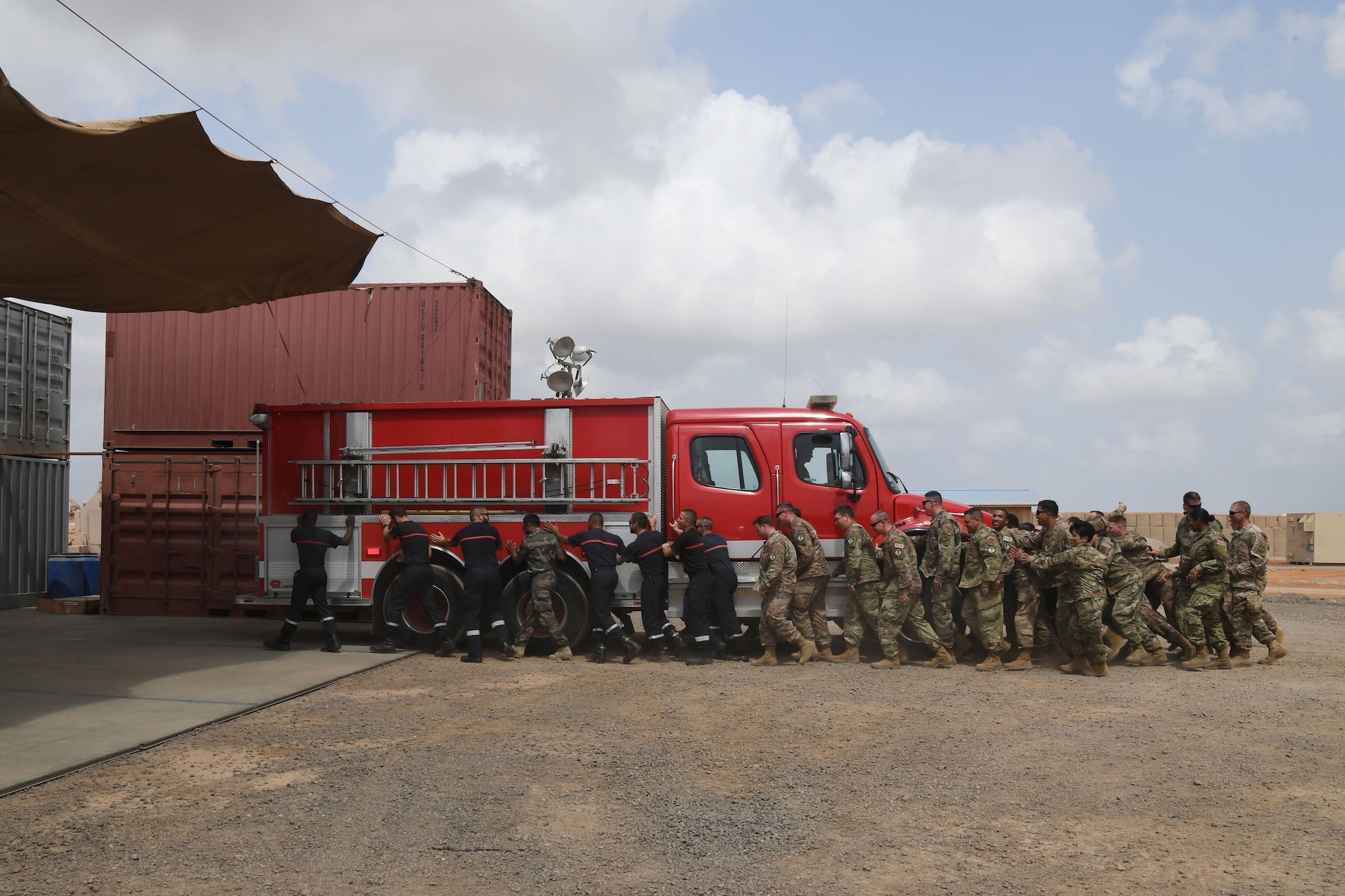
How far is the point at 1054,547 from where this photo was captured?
9.42 metres

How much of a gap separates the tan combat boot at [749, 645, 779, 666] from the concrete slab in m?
3.74

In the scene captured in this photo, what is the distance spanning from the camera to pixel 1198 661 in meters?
9.45

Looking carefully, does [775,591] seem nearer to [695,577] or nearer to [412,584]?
[695,577]

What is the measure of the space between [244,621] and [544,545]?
5789mm

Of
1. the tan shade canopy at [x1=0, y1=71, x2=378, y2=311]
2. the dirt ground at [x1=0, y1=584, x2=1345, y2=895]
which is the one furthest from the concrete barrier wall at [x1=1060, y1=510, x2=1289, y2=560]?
the tan shade canopy at [x1=0, y1=71, x2=378, y2=311]

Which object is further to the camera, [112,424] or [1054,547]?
[112,424]

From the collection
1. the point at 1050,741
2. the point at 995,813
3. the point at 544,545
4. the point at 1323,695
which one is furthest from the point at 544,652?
the point at 1323,695

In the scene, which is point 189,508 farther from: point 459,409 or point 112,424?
point 459,409

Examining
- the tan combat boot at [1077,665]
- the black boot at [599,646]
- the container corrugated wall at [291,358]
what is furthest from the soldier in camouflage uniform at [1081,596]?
the container corrugated wall at [291,358]

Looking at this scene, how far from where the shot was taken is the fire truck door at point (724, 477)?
10.0 metres

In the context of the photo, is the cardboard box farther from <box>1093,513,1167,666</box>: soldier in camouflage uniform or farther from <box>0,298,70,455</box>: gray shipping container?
<box>1093,513,1167,666</box>: soldier in camouflage uniform

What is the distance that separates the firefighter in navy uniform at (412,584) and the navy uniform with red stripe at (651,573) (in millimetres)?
2049

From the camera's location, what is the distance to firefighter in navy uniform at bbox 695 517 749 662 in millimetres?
9609

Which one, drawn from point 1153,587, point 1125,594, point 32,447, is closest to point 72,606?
point 32,447
